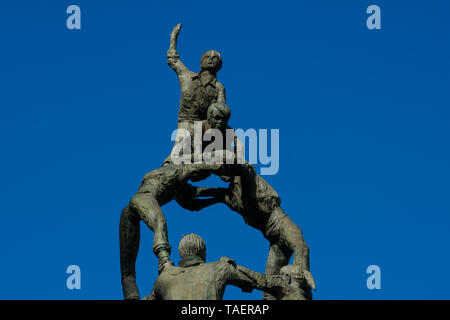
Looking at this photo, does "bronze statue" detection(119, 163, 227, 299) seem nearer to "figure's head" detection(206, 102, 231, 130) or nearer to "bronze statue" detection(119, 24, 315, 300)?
"bronze statue" detection(119, 24, 315, 300)

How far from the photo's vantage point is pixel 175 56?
30109 millimetres

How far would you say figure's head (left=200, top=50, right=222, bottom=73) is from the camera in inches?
1173

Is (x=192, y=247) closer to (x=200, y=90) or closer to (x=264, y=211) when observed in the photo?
(x=264, y=211)

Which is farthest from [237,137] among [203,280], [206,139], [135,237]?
[203,280]

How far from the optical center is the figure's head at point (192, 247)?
84.6ft

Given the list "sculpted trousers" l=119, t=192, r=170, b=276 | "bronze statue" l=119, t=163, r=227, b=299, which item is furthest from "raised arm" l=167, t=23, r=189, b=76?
"sculpted trousers" l=119, t=192, r=170, b=276

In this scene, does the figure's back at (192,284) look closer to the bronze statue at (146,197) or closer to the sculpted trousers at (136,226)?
the sculpted trousers at (136,226)

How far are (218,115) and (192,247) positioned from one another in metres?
3.97

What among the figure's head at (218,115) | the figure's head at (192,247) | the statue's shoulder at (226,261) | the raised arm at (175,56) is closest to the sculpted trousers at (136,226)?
the figure's head at (192,247)

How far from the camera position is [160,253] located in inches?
1048

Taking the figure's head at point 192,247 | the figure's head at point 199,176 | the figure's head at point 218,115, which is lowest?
the figure's head at point 192,247

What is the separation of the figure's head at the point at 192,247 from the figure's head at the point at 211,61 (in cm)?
498
